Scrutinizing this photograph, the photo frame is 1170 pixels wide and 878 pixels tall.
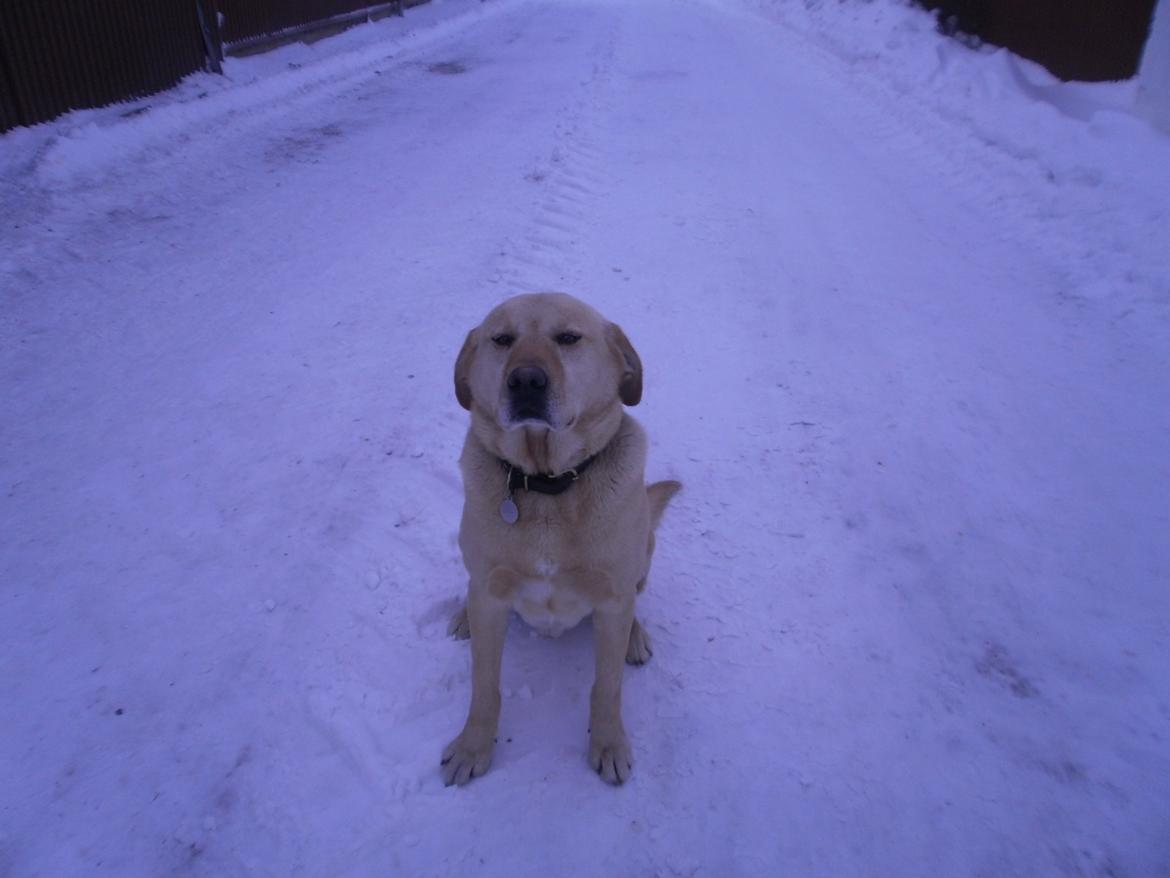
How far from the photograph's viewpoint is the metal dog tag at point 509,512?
2111mm

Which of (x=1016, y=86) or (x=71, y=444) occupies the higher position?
(x=1016, y=86)

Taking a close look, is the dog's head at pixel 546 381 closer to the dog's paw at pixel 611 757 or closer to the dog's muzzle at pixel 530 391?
the dog's muzzle at pixel 530 391

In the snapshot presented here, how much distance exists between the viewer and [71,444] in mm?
3361

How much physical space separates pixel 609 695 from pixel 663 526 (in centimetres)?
111

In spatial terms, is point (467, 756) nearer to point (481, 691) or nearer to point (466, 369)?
point (481, 691)

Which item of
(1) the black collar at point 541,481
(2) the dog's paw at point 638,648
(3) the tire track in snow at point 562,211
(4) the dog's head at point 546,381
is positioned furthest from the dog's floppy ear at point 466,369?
(3) the tire track in snow at point 562,211

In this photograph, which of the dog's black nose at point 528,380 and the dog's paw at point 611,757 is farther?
the dog's paw at point 611,757

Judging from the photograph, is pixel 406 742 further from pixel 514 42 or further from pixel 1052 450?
pixel 514 42

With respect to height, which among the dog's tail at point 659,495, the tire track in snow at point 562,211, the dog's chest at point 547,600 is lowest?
the dog's tail at point 659,495

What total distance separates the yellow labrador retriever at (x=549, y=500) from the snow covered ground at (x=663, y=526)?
23 centimetres

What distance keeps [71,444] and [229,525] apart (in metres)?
1.11

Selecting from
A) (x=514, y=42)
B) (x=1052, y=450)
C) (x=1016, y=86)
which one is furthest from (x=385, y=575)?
(x=514, y=42)

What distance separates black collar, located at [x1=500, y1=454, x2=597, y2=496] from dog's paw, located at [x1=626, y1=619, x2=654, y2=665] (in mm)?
738

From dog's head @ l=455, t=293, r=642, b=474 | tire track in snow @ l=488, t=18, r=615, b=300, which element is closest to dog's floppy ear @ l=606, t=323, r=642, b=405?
dog's head @ l=455, t=293, r=642, b=474
